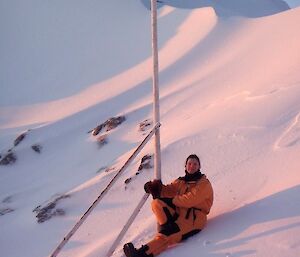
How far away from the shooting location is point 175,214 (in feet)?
14.8

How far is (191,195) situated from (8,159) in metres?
8.96

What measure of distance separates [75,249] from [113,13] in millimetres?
19787

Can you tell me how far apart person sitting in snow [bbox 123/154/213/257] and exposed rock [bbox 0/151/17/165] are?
8507 mm

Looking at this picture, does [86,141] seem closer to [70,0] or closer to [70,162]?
[70,162]

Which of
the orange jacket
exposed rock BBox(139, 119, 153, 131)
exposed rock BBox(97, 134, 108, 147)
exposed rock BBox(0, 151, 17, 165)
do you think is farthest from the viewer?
exposed rock BBox(0, 151, 17, 165)

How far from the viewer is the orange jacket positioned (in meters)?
4.39

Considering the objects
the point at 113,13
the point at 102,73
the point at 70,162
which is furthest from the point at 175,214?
the point at 113,13

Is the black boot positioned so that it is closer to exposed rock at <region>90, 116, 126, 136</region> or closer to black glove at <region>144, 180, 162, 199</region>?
black glove at <region>144, 180, 162, 199</region>

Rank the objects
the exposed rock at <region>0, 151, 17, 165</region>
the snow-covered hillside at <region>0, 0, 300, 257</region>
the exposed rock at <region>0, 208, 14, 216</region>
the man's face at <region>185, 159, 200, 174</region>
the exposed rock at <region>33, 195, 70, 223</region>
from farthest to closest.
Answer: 1. the exposed rock at <region>0, 151, 17, 165</region>
2. the exposed rock at <region>0, 208, 14, 216</region>
3. the exposed rock at <region>33, 195, 70, 223</region>
4. the snow-covered hillside at <region>0, 0, 300, 257</region>
5. the man's face at <region>185, 159, 200, 174</region>

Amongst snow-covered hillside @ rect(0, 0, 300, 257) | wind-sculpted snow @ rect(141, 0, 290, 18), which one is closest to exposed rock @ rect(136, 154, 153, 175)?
snow-covered hillside @ rect(0, 0, 300, 257)

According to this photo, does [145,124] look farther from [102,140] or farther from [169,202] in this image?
[169,202]

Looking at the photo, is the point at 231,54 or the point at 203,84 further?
the point at 231,54

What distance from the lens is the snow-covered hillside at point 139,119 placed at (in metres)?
4.95

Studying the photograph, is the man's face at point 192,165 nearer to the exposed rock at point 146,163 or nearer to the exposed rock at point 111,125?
the exposed rock at point 146,163
